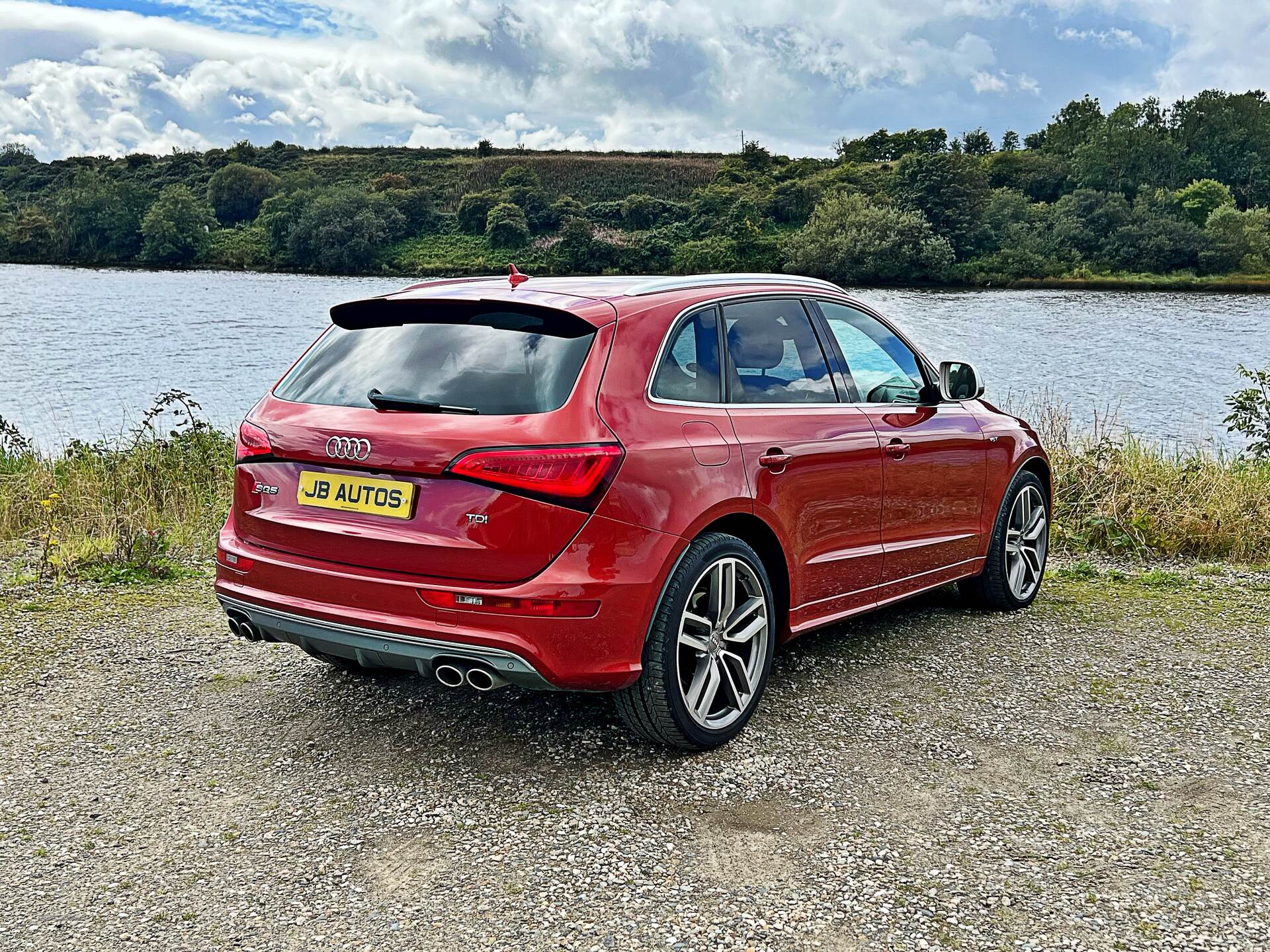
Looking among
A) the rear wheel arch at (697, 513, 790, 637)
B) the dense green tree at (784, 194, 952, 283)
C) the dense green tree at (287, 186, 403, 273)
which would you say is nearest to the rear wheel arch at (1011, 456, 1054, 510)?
the rear wheel arch at (697, 513, 790, 637)

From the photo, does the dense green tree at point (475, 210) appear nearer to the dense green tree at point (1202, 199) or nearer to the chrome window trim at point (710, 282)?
the dense green tree at point (1202, 199)

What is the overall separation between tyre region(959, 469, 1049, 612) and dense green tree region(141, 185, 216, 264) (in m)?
57.3

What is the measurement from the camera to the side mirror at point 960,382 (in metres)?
5.52

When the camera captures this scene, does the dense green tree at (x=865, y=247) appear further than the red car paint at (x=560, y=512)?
Yes

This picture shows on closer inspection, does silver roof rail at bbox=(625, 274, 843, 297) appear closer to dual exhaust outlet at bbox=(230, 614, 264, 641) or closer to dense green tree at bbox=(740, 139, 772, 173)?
dual exhaust outlet at bbox=(230, 614, 264, 641)

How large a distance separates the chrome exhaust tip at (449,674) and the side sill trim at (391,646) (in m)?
0.03

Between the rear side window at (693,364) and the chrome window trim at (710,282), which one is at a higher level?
the chrome window trim at (710,282)

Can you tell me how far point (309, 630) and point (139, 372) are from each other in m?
25.7

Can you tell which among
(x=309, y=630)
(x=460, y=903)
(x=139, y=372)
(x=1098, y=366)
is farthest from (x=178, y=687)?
(x=1098, y=366)

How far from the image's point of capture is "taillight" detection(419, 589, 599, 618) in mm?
3480

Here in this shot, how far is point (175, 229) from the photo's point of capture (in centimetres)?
5647

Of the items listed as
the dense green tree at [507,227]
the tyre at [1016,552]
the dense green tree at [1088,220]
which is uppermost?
the dense green tree at [1088,220]

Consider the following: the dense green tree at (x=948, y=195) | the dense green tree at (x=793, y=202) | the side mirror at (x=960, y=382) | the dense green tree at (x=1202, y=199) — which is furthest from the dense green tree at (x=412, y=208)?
the side mirror at (x=960, y=382)

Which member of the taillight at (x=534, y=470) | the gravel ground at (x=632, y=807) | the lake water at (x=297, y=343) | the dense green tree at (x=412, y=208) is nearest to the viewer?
the gravel ground at (x=632, y=807)
